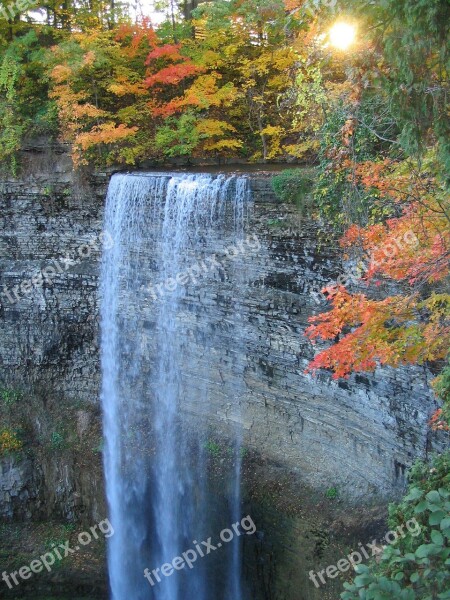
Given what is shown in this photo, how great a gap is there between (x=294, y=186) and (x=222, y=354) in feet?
11.8

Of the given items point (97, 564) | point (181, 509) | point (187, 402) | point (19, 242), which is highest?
point (19, 242)

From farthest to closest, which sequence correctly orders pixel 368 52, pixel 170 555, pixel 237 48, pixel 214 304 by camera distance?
pixel 237 48 → pixel 170 555 → pixel 214 304 → pixel 368 52

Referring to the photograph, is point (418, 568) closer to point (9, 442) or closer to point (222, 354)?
point (222, 354)

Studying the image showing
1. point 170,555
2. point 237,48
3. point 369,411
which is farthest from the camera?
point 237,48

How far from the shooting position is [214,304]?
35.8ft

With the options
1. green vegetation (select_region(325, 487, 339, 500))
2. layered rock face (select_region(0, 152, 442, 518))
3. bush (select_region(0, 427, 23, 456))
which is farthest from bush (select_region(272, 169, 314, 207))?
bush (select_region(0, 427, 23, 456))

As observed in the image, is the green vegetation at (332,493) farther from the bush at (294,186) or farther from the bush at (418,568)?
the bush at (418,568)

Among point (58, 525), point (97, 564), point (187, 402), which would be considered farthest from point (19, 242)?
point (97, 564)

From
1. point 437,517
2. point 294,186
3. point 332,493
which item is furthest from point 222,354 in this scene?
point 437,517

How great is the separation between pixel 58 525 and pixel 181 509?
323 cm

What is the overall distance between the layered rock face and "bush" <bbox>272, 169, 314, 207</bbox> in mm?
206

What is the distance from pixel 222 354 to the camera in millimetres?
11141

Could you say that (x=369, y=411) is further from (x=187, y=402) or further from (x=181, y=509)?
(x=181, y=509)

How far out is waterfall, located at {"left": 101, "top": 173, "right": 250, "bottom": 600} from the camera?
10.6m
